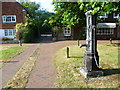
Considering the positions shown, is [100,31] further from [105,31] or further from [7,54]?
[7,54]

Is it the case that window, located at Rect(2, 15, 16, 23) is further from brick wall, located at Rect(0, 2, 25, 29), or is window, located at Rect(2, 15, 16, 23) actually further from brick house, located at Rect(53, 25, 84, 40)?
brick house, located at Rect(53, 25, 84, 40)

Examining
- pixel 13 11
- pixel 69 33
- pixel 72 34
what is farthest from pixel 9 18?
pixel 72 34

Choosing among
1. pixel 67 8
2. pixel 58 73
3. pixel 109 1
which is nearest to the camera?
pixel 109 1

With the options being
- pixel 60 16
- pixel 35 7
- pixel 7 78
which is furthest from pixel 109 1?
pixel 35 7

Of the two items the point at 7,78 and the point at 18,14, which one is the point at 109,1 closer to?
the point at 7,78

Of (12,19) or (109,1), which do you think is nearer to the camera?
(109,1)

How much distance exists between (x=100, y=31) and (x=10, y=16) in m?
17.4

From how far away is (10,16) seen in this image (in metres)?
29.3

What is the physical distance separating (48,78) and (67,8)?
8099 mm

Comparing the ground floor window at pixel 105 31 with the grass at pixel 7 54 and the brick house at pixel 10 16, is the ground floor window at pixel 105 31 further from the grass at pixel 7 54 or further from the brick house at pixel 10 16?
the grass at pixel 7 54

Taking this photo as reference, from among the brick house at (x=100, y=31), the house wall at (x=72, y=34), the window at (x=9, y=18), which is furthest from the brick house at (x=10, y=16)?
the brick house at (x=100, y=31)

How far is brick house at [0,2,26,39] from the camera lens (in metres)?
28.9

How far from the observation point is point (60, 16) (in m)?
14.8

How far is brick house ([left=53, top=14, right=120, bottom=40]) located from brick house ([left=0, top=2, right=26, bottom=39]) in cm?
749
